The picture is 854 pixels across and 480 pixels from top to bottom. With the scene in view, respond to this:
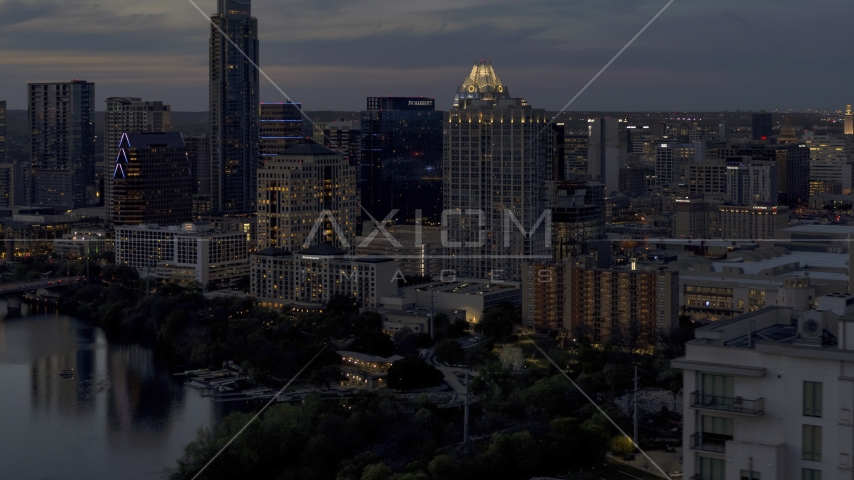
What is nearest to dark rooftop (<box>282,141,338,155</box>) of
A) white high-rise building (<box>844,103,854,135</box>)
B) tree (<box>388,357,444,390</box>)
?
tree (<box>388,357,444,390</box>)

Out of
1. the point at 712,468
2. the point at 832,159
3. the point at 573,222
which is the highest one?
the point at 832,159

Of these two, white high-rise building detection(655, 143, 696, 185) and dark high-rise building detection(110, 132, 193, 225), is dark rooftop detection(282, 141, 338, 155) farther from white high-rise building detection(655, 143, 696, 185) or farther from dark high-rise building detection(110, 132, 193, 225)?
white high-rise building detection(655, 143, 696, 185)

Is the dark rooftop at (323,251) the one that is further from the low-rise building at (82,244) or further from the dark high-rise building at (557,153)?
the dark high-rise building at (557,153)

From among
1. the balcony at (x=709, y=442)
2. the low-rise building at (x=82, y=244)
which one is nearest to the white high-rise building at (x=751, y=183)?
the low-rise building at (x=82, y=244)

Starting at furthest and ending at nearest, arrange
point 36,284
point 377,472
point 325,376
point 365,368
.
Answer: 1. point 36,284
2. point 365,368
3. point 325,376
4. point 377,472

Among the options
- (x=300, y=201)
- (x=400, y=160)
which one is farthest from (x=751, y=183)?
→ (x=300, y=201)

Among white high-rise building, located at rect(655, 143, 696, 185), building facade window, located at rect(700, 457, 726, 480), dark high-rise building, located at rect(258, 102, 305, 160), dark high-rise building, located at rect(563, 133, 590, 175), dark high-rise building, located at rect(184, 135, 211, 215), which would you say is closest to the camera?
building facade window, located at rect(700, 457, 726, 480)

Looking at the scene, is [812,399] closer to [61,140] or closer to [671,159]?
[61,140]
